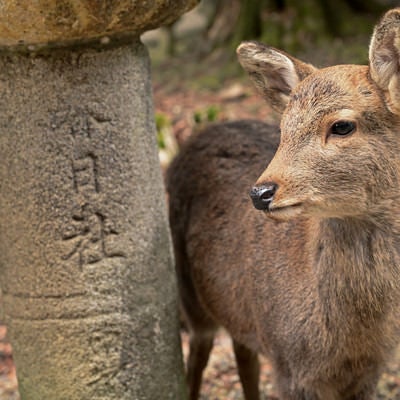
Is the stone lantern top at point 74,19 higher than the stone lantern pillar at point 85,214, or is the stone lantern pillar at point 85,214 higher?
the stone lantern top at point 74,19

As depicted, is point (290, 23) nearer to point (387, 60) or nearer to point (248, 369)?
point (248, 369)

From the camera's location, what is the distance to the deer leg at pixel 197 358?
537cm

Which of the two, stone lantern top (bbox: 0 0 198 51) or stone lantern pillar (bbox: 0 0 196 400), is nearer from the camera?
stone lantern top (bbox: 0 0 198 51)

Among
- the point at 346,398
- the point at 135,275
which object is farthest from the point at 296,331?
the point at 135,275

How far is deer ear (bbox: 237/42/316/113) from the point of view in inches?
159

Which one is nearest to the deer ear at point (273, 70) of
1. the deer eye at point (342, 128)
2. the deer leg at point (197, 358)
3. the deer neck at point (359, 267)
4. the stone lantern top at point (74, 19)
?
the stone lantern top at point (74, 19)

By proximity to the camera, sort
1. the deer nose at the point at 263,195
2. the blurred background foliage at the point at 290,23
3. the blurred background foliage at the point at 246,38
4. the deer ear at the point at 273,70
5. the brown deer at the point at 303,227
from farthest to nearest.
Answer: the blurred background foliage at the point at 290,23
the blurred background foliage at the point at 246,38
the deer ear at the point at 273,70
the brown deer at the point at 303,227
the deer nose at the point at 263,195

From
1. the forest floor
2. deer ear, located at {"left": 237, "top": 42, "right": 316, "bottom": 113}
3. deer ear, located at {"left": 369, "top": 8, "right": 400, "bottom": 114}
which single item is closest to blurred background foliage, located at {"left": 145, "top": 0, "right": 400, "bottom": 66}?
the forest floor

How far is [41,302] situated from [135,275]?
0.46m

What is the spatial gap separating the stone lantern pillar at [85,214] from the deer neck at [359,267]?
906 millimetres

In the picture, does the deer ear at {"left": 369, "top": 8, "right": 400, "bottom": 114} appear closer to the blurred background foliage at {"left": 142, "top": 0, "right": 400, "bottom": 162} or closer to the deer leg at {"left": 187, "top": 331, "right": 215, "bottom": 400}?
the deer leg at {"left": 187, "top": 331, "right": 215, "bottom": 400}

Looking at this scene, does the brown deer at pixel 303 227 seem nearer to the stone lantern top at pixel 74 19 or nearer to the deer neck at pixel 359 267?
the deer neck at pixel 359 267

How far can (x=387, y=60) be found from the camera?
12.0 feet

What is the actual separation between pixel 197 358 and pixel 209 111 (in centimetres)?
269
